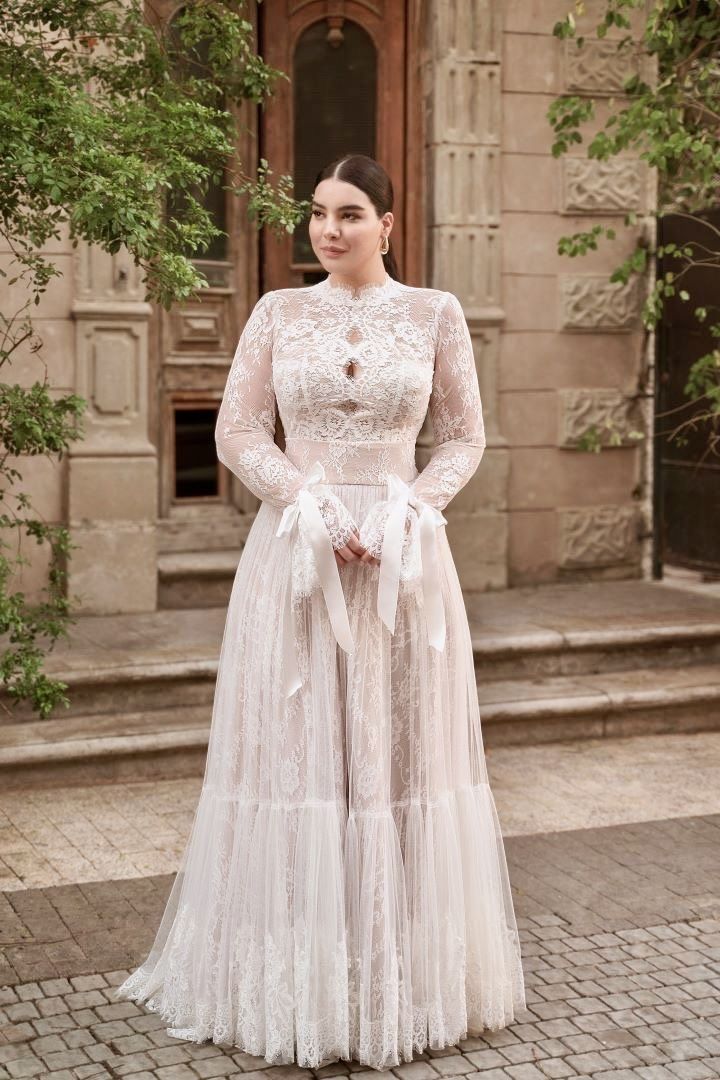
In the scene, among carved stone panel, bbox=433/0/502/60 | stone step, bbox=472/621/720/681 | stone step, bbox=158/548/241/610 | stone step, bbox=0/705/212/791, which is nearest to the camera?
stone step, bbox=0/705/212/791

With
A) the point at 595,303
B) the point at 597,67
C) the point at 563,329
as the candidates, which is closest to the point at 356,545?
the point at 563,329

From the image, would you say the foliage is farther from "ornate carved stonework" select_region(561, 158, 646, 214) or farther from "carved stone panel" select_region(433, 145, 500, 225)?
"ornate carved stonework" select_region(561, 158, 646, 214)

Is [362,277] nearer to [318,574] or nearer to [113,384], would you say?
[318,574]

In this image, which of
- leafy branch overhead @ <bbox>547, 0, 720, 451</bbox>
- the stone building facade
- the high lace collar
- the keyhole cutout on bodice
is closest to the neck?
the high lace collar

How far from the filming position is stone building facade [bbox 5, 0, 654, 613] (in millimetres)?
8664

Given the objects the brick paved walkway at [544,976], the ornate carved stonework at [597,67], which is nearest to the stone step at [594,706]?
the brick paved walkway at [544,976]

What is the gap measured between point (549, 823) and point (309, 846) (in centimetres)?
230

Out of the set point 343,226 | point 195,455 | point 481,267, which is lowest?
point 195,455

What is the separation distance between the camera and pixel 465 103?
8.66 m

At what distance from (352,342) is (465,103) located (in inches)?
206

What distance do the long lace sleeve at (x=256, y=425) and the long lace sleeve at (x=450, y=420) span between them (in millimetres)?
213

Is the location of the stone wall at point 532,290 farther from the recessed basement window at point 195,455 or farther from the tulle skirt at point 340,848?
the tulle skirt at point 340,848

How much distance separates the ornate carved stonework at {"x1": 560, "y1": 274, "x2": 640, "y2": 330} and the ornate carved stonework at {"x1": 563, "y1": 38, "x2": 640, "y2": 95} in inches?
43.3

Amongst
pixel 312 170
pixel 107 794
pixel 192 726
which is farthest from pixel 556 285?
pixel 107 794
